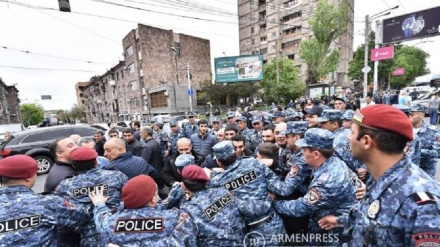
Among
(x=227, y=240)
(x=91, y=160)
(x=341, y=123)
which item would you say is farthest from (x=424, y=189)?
(x=341, y=123)

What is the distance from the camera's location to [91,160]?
7.13 ft

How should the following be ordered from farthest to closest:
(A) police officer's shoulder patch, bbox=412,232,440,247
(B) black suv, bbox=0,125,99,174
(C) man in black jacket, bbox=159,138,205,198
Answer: (B) black suv, bbox=0,125,99,174 → (C) man in black jacket, bbox=159,138,205,198 → (A) police officer's shoulder patch, bbox=412,232,440,247

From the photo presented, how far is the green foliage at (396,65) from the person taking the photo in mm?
33219

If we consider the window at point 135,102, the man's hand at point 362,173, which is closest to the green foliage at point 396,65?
the window at point 135,102

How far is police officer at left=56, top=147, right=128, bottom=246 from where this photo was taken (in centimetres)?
205

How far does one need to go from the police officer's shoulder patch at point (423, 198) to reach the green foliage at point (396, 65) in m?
35.1

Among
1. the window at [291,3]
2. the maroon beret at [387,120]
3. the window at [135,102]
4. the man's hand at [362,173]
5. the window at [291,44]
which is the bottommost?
the man's hand at [362,173]

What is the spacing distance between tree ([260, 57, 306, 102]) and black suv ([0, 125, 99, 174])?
22.1 m

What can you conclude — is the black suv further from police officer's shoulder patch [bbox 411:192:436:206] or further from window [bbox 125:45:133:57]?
window [bbox 125:45:133:57]

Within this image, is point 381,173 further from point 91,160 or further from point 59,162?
point 59,162

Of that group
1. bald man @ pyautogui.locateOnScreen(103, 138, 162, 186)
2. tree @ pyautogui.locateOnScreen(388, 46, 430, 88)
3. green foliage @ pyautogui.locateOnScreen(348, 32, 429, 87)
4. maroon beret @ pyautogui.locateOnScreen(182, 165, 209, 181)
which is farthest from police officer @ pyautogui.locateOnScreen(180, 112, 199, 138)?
tree @ pyautogui.locateOnScreen(388, 46, 430, 88)

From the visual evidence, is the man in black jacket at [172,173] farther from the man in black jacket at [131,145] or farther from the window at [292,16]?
the window at [292,16]

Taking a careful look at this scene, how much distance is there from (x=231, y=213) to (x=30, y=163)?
5.68ft

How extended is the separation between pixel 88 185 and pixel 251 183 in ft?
5.17
